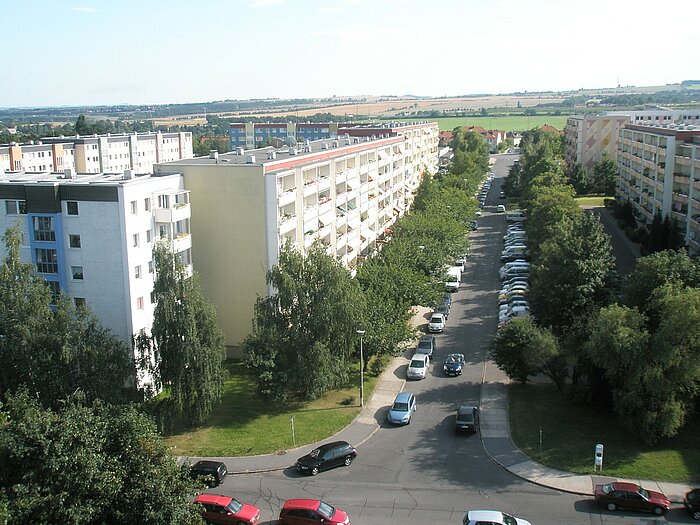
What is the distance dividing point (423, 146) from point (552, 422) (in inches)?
3112

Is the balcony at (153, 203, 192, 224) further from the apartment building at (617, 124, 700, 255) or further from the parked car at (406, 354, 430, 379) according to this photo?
the apartment building at (617, 124, 700, 255)

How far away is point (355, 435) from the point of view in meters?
32.5

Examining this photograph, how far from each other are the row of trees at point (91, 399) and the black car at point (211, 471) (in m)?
3.59

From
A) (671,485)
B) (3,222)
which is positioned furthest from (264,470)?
(3,222)

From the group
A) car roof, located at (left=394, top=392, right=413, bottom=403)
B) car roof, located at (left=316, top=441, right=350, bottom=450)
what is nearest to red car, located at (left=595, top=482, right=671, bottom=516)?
car roof, located at (left=316, top=441, right=350, bottom=450)

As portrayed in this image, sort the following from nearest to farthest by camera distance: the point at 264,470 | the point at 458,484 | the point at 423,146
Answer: the point at 458,484, the point at 264,470, the point at 423,146

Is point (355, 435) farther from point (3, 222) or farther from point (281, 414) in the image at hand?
point (3, 222)

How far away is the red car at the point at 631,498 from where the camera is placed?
973 inches

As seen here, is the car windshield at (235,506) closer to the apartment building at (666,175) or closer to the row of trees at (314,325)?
the row of trees at (314,325)

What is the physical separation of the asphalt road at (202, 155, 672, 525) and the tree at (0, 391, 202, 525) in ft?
20.7

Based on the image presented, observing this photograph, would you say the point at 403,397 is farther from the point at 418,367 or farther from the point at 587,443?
the point at 587,443

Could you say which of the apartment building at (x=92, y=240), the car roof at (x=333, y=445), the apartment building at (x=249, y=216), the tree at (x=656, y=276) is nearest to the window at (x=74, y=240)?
the apartment building at (x=92, y=240)

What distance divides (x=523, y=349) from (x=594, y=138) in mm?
81194

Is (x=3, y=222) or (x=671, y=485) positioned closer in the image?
(x=671, y=485)
